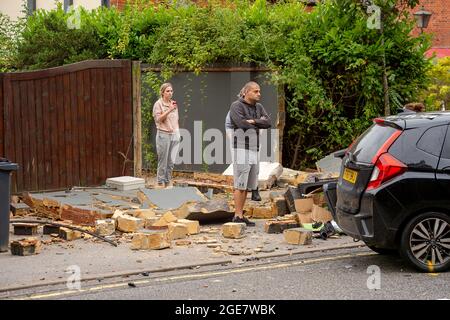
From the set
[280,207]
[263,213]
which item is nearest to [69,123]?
[263,213]

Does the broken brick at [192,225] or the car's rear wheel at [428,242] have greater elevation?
the car's rear wheel at [428,242]

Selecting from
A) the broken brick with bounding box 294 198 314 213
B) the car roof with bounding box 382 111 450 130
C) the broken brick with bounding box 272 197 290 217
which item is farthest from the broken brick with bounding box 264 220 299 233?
the car roof with bounding box 382 111 450 130

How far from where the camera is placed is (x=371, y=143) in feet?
32.1

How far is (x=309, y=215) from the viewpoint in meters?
12.6

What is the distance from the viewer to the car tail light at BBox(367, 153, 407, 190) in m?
9.33

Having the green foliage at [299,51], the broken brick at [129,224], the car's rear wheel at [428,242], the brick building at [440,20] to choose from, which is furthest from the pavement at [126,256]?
the brick building at [440,20]

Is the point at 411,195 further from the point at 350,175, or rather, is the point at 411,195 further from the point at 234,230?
the point at 234,230

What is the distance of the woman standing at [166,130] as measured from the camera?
1578 cm

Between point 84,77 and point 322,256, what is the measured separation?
6.99 m

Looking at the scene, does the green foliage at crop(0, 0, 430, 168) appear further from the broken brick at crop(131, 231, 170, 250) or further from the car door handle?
the car door handle

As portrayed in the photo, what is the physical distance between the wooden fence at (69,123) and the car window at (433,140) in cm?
773

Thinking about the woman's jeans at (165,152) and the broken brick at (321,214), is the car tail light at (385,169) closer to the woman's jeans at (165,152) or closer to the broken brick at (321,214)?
the broken brick at (321,214)

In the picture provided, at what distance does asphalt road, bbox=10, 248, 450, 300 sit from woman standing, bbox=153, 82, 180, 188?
5784mm

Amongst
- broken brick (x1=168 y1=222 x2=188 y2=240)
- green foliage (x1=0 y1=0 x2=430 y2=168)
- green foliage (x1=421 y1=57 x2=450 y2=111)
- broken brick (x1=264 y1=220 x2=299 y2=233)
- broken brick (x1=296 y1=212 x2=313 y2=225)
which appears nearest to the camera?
broken brick (x1=168 y1=222 x2=188 y2=240)
